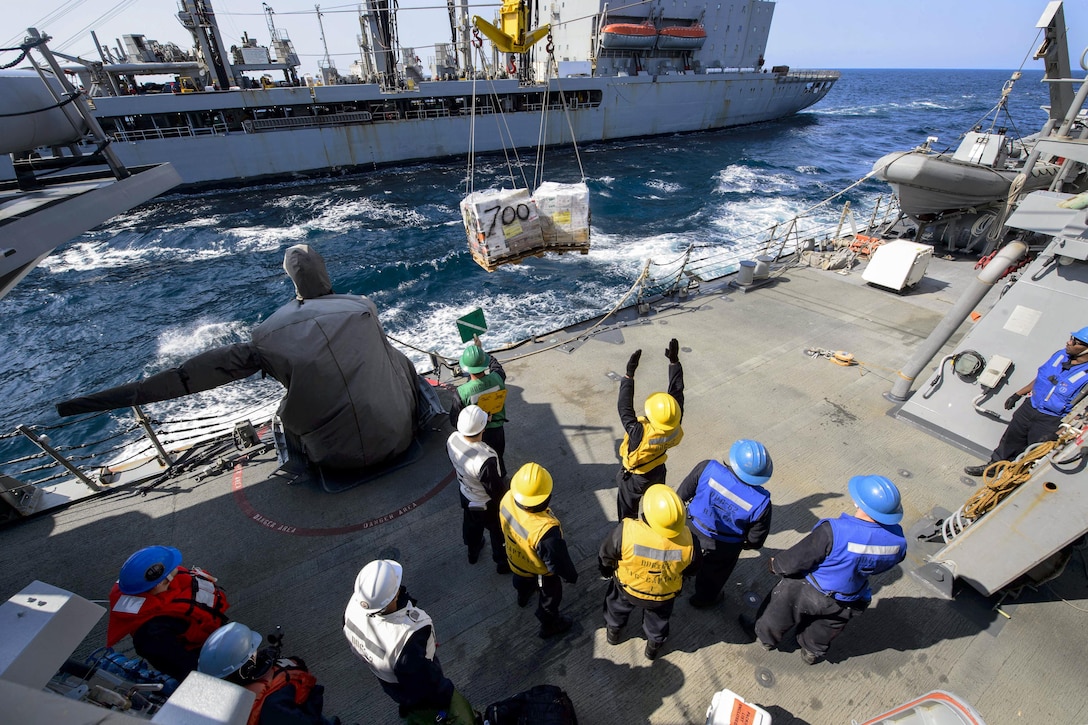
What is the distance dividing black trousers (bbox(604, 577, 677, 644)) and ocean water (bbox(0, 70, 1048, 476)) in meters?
7.71

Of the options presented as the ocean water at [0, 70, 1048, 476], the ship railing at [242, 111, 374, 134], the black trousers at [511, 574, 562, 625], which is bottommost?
the ocean water at [0, 70, 1048, 476]

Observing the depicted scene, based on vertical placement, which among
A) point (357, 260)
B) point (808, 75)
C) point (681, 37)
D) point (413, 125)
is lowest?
point (357, 260)

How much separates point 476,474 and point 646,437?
1.56m

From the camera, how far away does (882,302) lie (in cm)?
1027

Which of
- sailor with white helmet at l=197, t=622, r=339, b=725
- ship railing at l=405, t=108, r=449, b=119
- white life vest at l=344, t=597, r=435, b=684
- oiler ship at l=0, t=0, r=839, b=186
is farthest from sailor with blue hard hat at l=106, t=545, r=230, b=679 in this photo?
ship railing at l=405, t=108, r=449, b=119

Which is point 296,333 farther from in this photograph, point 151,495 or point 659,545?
point 659,545

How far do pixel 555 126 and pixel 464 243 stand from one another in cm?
2393

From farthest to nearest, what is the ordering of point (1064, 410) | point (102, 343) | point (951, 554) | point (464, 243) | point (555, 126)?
point (555, 126) → point (464, 243) → point (102, 343) → point (1064, 410) → point (951, 554)

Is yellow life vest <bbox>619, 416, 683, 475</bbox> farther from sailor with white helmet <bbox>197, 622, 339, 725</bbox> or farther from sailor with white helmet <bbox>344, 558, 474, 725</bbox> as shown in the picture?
sailor with white helmet <bbox>197, 622, 339, 725</bbox>

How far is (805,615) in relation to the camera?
12.0 feet

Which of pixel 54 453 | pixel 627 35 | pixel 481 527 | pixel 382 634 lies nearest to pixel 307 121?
pixel 627 35

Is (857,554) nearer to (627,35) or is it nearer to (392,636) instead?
(392,636)

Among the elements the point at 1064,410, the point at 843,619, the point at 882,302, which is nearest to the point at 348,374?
the point at 843,619

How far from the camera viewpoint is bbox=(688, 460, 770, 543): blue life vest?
11.9ft
